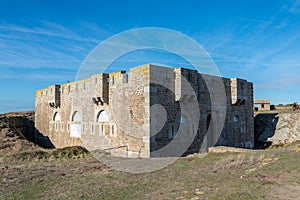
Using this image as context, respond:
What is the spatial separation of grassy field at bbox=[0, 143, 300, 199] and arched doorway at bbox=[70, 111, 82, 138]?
309 inches

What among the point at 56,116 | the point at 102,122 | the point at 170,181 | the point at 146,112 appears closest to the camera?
the point at 170,181

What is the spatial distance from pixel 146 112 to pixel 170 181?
5151mm

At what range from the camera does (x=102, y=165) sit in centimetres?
1050

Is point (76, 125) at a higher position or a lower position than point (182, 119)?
lower

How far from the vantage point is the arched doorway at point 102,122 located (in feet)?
49.2

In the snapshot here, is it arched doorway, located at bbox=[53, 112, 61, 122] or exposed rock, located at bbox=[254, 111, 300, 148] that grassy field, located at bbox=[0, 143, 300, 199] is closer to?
arched doorway, located at bbox=[53, 112, 61, 122]

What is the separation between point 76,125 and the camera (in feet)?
60.2

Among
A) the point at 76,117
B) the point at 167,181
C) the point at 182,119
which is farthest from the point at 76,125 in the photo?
the point at 167,181

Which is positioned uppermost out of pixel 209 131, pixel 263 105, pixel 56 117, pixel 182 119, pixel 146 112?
pixel 146 112

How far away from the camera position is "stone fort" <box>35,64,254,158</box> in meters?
12.5

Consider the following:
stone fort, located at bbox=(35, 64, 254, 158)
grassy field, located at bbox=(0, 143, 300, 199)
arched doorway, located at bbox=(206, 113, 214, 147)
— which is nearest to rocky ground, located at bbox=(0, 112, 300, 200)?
grassy field, located at bbox=(0, 143, 300, 199)

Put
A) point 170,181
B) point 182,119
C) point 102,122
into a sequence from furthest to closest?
point 102,122
point 182,119
point 170,181

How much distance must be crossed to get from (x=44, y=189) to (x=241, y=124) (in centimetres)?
1457

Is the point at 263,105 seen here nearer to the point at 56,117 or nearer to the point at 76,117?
the point at 76,117
